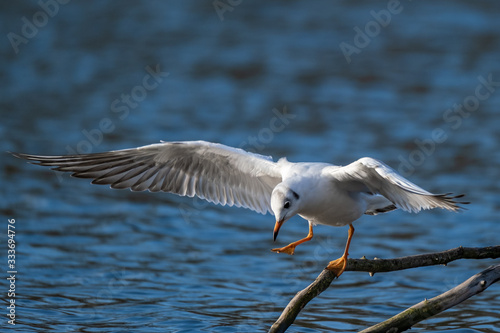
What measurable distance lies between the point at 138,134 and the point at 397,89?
239 inches

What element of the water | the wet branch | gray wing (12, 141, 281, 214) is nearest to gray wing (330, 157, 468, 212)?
the wet branch

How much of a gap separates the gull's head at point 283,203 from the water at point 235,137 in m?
2.36

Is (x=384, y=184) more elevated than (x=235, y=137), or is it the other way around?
(x=235, y=137)

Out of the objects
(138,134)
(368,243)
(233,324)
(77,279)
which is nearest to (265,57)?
(138,134)

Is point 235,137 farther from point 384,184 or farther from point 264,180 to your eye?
point 384,184

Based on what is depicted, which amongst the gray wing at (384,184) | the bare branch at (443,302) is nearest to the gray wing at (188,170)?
the gray wing at (384,184)

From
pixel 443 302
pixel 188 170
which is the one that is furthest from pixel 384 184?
pixel 188 170

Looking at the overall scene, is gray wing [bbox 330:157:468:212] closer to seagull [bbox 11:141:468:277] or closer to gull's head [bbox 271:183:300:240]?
seagull [bbox 11:141:468:277]

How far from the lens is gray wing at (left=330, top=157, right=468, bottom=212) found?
6160 mm

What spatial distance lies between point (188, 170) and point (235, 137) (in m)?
7.95

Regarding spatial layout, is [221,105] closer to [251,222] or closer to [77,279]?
[251,222]

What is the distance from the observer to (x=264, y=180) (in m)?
7.85

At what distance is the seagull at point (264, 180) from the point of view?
21.1 ft

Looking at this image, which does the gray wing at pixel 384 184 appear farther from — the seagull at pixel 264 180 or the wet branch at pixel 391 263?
the wet branch at pixel 391 263
